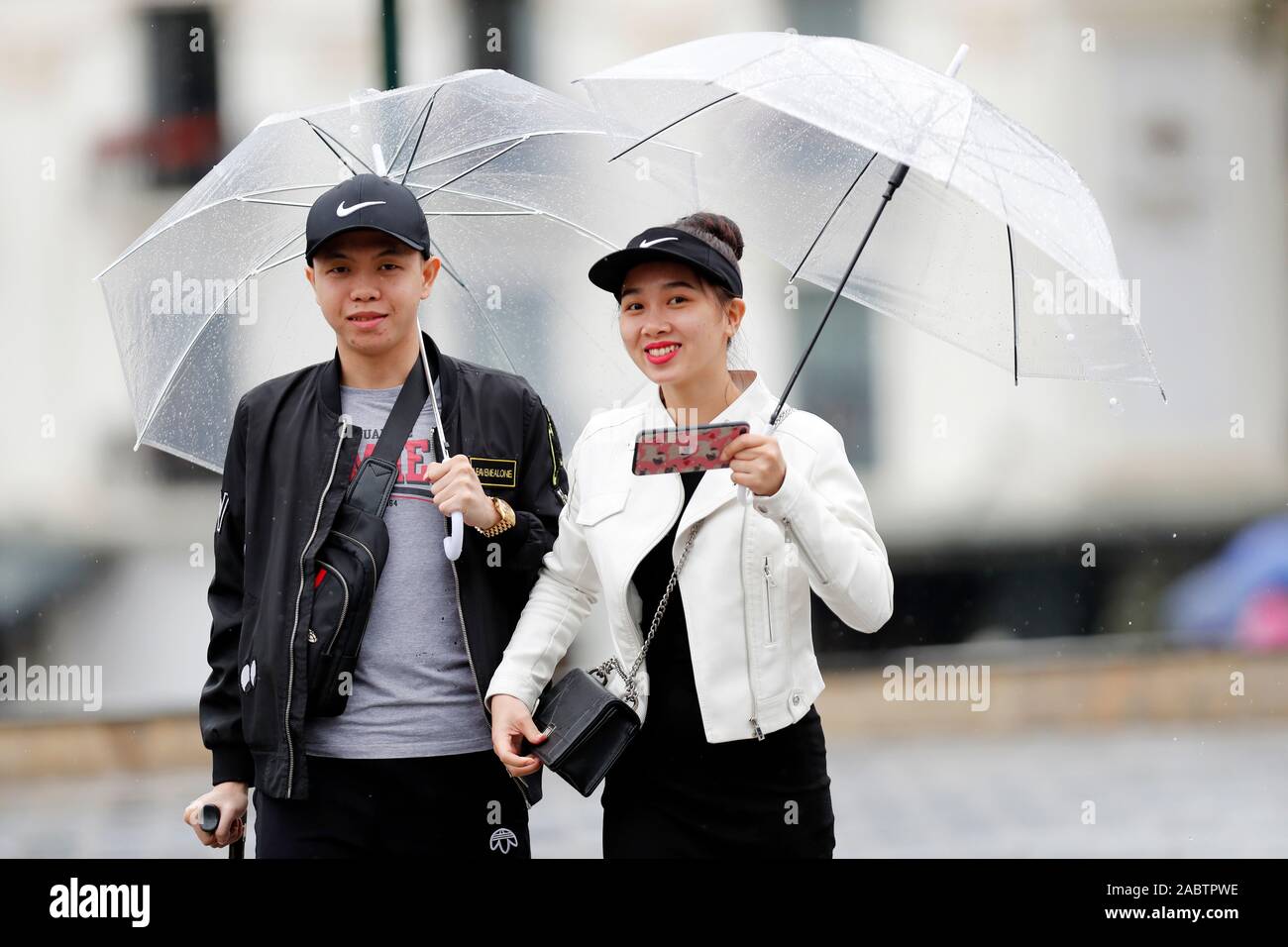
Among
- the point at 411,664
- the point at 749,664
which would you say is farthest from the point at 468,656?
the point at 749,664

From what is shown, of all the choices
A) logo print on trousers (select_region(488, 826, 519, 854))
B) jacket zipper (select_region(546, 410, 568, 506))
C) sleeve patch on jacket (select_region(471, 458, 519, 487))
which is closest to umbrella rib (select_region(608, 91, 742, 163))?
jacket zipper (select_region(546, 410, 568, 506))

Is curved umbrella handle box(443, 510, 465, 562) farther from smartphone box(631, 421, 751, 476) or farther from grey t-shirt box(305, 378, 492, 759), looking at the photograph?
smartphone box(631, 421, 751, 476)

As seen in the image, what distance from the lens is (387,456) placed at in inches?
126

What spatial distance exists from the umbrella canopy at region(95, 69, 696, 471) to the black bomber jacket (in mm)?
432

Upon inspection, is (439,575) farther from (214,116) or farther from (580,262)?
(214,116)

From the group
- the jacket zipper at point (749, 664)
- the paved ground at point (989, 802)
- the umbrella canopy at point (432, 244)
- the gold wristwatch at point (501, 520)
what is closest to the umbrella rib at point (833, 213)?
the umbrella canopy at point (432, 244)

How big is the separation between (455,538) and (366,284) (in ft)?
1.81

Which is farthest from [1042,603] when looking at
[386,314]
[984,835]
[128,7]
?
[386,314]

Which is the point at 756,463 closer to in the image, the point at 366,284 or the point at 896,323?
the point at 366,284

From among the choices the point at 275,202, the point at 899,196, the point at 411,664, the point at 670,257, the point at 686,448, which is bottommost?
the point at 411,664

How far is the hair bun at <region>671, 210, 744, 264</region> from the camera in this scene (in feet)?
10.1

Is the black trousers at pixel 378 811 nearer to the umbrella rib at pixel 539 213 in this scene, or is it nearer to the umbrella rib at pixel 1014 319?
the umbrella rib at pixel 539 213

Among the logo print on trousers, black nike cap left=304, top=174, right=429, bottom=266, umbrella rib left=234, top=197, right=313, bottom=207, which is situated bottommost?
the logo print on trousers
